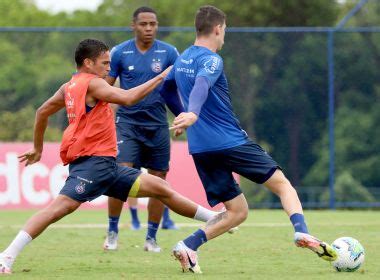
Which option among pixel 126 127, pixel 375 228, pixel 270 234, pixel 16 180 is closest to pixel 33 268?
pixel 126 127

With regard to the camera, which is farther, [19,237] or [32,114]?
[32,114]

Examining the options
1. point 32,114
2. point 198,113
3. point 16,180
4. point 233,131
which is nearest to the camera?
point 198,113

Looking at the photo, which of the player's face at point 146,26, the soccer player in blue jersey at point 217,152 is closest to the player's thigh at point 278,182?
the soccer player in blue jersey at point 217,152

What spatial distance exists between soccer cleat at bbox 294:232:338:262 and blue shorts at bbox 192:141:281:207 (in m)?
0.62

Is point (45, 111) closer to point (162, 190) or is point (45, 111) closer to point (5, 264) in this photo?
point (162, 190)

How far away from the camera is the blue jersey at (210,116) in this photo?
8250 mm

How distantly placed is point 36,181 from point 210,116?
941 centimetres

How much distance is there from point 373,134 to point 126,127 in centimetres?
874

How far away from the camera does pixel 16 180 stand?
17.2 meters

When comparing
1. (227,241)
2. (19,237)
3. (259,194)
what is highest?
(19,237)

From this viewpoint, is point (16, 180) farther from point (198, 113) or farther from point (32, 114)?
point (198, 113)

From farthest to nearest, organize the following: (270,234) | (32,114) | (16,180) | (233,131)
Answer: (32,114)
(16,180)
(270,234)
(233,131)

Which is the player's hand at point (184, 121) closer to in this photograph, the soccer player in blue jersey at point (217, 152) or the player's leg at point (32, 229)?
the soccer player in blue jersey at point (217, 152)

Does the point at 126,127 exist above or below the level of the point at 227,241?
above
